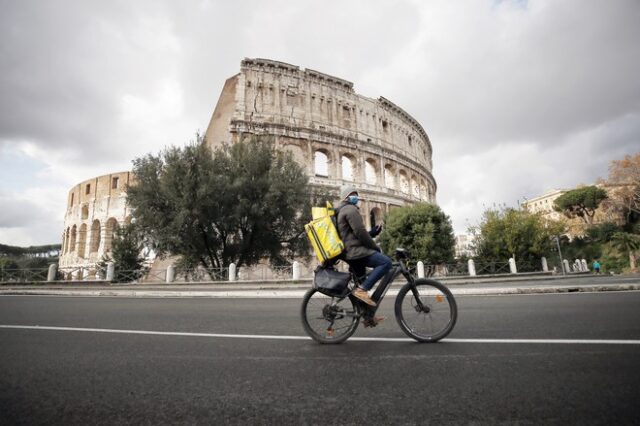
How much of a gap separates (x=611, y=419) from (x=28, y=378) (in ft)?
10.9

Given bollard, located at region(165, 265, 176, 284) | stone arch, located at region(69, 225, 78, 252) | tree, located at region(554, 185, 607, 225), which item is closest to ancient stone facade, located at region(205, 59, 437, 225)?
bollard, located at region(165, 265, 176, 284)

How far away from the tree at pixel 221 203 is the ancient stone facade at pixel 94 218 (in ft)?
63.9

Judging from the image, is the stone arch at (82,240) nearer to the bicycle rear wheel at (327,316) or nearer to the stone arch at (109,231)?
the stone arch at (109,231)

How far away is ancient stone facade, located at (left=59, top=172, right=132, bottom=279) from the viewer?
34.6 meters

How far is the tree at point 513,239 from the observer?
81.1 feet

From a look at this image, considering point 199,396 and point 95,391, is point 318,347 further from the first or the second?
point 95,391

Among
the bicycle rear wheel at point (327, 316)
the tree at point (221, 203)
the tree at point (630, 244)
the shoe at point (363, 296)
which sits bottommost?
the bicycle rear wheel at point (327, 316)

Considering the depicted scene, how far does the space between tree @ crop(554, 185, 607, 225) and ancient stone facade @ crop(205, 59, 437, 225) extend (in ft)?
84.4

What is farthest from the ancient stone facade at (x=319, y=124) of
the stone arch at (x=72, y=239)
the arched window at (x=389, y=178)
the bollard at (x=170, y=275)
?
the stone arch at (x=72, y=239)

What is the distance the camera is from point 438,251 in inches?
819

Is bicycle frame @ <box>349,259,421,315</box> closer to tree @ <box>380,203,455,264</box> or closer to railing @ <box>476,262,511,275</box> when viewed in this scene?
tree @ <box>380,203,455,264</box>

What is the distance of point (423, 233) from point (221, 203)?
13.0 metres

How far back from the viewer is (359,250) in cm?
316

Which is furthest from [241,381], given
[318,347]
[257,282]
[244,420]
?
[257,282]
